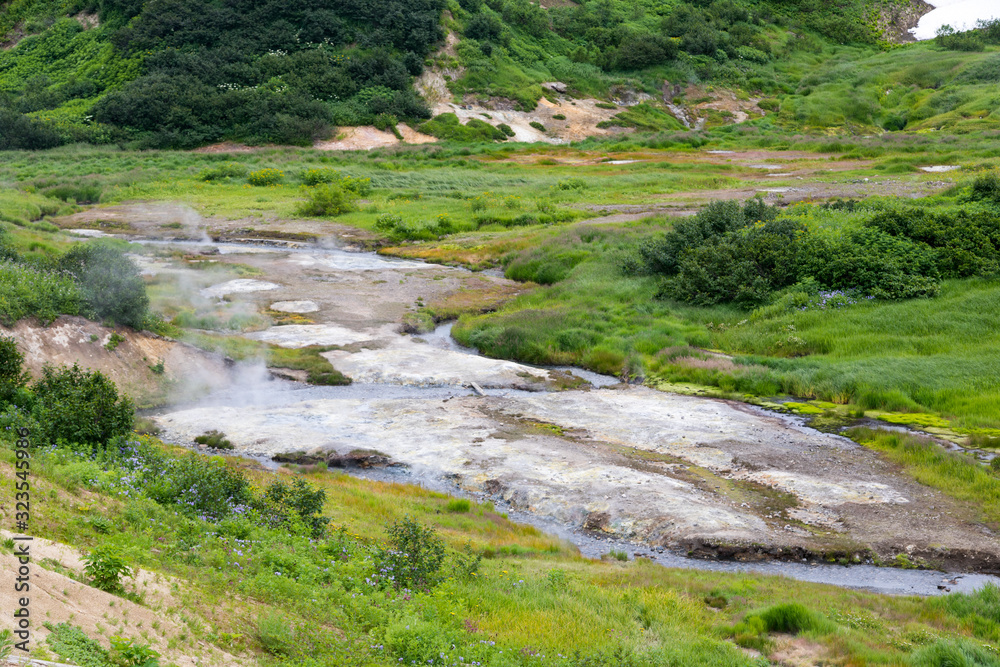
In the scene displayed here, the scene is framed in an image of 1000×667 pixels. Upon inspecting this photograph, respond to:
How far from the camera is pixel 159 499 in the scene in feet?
42.6

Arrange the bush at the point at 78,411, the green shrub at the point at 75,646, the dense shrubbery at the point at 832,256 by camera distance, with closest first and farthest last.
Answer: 1. the green shrub at the point at 75,646
2. the bush at the point at 78,411
3. the dense shrubbery at the point at 832,256

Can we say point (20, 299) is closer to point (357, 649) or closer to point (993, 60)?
point (357, 649)

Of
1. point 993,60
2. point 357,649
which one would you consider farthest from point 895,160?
point 357,649

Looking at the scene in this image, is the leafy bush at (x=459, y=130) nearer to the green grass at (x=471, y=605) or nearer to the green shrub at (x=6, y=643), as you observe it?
the green grass at (x=471, y=605)

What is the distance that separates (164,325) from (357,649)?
20513 mm

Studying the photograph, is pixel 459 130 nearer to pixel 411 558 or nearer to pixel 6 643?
pixel 411 558

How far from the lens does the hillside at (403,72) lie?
8300 cm

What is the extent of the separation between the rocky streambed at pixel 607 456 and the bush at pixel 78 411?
454 cm

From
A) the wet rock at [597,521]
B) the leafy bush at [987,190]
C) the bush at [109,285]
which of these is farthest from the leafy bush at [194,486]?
the leafy bush at [987,190]

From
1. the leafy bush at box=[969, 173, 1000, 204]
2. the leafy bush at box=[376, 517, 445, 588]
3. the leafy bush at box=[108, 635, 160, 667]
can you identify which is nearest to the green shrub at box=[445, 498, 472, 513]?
the leafy bush at box=[376, 517, 445, 588]

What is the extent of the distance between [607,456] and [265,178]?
50.7 meters

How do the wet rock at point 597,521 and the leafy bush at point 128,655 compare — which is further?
the wet rock at point 597,521

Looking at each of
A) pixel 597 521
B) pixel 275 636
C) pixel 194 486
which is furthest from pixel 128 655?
pixel 597 521

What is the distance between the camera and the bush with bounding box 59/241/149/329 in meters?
24.9
